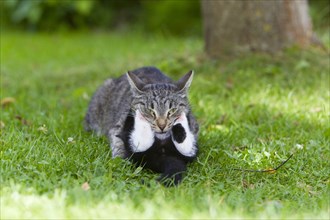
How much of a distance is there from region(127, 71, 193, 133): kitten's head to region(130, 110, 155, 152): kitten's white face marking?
4 cm

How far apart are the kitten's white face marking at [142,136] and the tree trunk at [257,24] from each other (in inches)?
122

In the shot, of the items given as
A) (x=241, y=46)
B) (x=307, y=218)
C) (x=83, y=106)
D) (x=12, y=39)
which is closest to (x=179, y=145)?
(x=307, y=218)

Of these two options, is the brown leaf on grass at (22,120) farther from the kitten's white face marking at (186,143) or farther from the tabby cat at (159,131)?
the kitten's white face marking at (186,143)

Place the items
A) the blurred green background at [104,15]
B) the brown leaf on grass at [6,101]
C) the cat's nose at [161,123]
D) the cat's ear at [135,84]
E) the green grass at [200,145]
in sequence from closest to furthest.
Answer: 1. the green grass at [200,145]
2. the cat's nose at [161,123]
3. the cat's ear at [135,84]
4. the brown leaf on grass at [6,101]
5. the blurred green background at [104,15]

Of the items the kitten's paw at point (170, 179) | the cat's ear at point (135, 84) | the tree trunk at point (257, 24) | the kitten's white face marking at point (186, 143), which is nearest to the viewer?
the kitten's paw at point (170, 179)

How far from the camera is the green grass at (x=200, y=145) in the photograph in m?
3.45

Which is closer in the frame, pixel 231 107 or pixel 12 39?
pixel 231 107

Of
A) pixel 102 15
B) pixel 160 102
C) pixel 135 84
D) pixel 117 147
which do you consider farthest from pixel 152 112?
pixel 102 15

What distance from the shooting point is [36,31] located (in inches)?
551

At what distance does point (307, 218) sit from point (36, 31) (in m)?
11.6


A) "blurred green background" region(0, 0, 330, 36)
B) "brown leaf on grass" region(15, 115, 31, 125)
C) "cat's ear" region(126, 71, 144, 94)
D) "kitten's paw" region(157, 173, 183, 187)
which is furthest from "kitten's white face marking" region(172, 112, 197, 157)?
"blurred green background" region(0, 0, 330, 36)

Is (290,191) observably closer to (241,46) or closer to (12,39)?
(241,46)

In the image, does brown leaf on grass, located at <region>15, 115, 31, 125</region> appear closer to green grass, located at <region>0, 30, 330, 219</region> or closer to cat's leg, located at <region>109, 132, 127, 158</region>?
green grass, located at <region>0, 30, 330, 219</region>

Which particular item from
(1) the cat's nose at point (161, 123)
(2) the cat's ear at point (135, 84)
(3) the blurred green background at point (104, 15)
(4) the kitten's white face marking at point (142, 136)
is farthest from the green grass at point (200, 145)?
(3) the blurred green background at point (104, 15)
